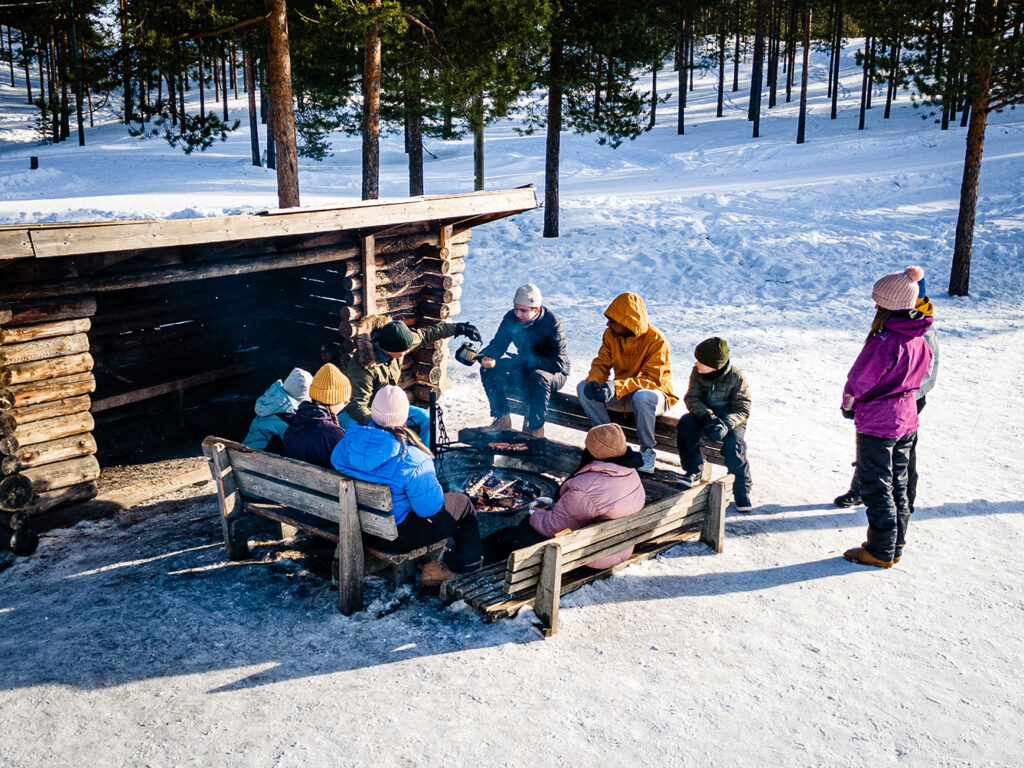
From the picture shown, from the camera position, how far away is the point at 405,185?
28172 mm

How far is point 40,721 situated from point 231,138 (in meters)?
41.5

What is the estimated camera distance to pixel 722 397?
6.86m

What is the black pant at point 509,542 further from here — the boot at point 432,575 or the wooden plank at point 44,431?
the wooden plank at point 44,431

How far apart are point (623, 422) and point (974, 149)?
10.5m

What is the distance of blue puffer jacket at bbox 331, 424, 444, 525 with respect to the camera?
5129 mm

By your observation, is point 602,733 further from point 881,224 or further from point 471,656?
Answer: point 881,224

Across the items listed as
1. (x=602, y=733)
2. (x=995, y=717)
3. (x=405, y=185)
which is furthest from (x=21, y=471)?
(x=405, y=185)

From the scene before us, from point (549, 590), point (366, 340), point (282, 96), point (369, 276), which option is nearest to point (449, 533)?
point (549, 590)

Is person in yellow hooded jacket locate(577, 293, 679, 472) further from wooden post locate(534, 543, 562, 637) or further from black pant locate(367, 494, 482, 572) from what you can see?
wooden post locate(534, 543, 562, 637)

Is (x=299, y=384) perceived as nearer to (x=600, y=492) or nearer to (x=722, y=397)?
(x=600, y=492)

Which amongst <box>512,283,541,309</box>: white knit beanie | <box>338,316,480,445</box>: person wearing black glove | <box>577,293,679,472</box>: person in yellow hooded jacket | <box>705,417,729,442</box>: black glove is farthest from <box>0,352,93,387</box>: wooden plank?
<box>705,417,729,442</box>: black glove

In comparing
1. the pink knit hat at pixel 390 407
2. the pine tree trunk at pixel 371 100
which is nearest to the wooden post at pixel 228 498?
the pink knit hat at pixel 390 407

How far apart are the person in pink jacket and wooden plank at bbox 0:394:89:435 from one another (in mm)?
3865

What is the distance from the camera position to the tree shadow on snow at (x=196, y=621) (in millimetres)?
4887
